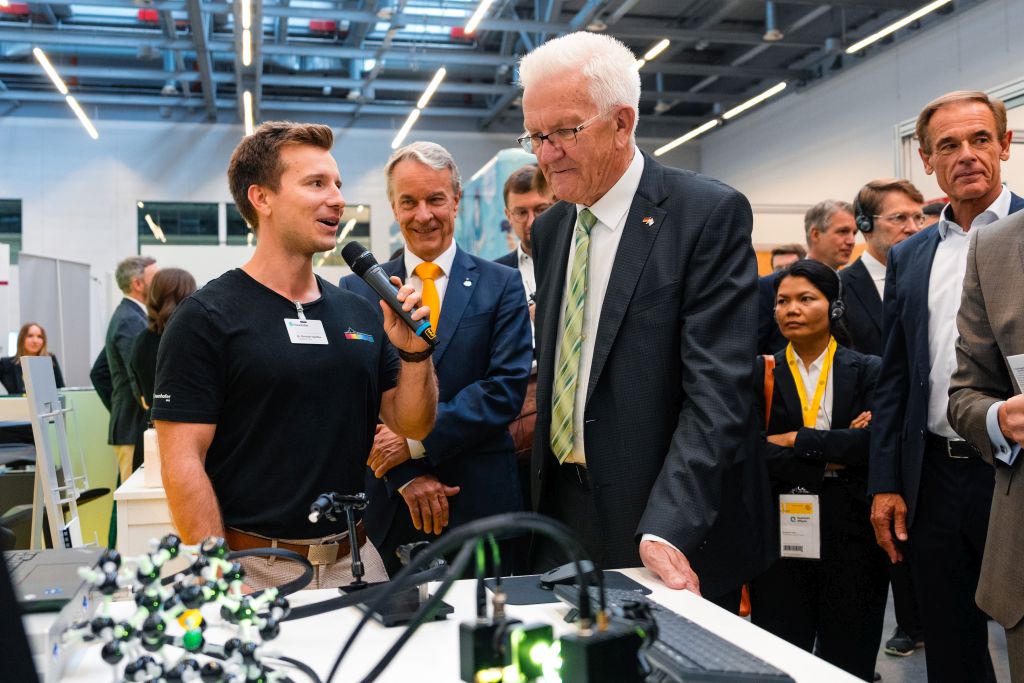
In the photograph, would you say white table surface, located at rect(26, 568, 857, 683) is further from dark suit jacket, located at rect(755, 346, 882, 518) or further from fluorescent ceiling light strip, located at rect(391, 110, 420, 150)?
fluorescent ceiling light strip, located at rect(391, 110, 420, 150)

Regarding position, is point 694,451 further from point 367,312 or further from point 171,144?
point 171,144

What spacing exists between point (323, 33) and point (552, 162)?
10.9 metres

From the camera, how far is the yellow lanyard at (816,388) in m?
2.91

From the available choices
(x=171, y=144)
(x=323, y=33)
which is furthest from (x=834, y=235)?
(x=171, y=144)

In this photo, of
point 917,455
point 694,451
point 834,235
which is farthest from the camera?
point 834,235

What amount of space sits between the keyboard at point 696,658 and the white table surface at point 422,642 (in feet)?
0.22

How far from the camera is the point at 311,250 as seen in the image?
6.17 feet

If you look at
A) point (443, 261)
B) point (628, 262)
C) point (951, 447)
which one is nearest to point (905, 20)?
point (951, 447)

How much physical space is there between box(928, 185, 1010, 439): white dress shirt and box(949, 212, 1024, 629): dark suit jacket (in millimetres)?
545

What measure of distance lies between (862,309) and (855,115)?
8600 mm

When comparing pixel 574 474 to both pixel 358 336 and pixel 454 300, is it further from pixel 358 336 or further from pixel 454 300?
pixel 454 300

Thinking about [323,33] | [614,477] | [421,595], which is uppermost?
[323,33]

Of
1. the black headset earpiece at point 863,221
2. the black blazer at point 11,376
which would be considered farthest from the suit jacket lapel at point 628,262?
the black blazer at point 11,376

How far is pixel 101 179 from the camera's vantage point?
13.2 metres
